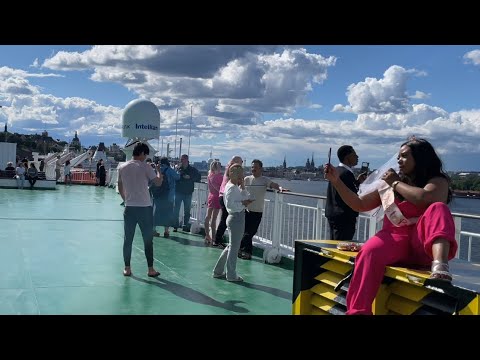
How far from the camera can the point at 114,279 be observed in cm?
604

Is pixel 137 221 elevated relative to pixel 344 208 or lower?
lower

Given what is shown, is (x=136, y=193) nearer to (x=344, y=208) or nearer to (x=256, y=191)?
(x=256, y=191)

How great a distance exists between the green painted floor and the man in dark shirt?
0.98 meters

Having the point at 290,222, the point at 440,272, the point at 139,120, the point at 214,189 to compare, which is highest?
the point at 139,120

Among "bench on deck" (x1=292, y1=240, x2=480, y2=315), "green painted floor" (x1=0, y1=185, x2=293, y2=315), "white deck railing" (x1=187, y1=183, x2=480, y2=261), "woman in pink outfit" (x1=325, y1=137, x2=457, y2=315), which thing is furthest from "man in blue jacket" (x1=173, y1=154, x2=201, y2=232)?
"woman in pink outfit" (x1=325, y1=137, x2=457, y2=315)

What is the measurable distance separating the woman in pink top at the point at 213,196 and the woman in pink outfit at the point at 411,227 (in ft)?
17.8

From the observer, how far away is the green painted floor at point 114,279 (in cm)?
500

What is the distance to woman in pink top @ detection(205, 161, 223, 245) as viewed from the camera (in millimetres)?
8695

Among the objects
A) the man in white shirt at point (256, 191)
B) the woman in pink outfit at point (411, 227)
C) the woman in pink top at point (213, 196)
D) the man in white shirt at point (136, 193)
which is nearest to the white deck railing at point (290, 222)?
the man in white shirt at point (256, 191)

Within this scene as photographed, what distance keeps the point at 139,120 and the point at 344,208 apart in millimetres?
15417

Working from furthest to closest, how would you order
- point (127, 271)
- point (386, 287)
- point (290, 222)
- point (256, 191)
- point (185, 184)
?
point (185, 184)
point (290, 222)
point (256, 191)
point (127, 271)
point (386, 287)

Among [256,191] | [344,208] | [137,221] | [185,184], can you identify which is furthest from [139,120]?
[344,208]
